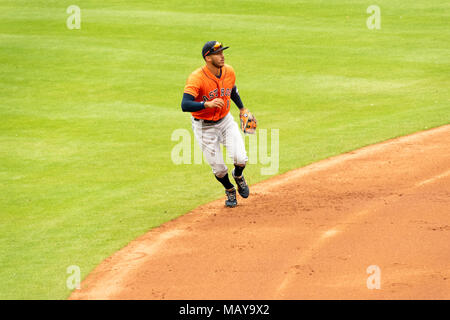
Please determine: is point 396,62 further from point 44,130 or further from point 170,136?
point 44,130

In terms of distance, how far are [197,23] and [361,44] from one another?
Result: 605 centimetres

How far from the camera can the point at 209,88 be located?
29.8 feet

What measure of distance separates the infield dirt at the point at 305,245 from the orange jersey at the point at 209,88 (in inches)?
55.2

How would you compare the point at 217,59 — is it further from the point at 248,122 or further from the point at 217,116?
the point at 248,122

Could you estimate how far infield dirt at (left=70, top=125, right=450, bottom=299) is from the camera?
684cm

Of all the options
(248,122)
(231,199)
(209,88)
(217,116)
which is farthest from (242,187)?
(209,88)

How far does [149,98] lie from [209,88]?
7589 millimetres

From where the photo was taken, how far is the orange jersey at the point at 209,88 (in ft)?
29.4

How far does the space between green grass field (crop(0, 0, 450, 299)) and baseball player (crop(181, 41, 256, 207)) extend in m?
0.84
